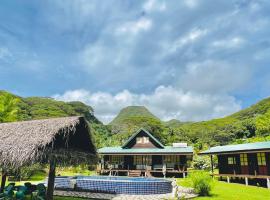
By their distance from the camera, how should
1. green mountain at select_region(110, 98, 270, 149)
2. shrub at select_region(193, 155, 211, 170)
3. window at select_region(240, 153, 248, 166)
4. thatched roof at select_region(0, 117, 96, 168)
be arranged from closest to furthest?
thatched roof at select_region(0, 117, 96, 168)
window at select_region(240, 153, 248, 166)
shrub at select_region(193, 155, 211, 170)
green mountain at select_region(110, 98, 270, 149)

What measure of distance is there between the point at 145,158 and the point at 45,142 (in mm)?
21778

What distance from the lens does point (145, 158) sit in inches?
1244

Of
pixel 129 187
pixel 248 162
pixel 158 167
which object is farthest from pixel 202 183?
pixel 158 167

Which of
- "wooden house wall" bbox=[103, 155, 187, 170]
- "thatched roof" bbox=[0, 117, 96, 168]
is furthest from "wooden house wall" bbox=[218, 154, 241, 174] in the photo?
"thatched roof" bbox=[0, 117, 96, 168]

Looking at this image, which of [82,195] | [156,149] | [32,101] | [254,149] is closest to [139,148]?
[156,149]

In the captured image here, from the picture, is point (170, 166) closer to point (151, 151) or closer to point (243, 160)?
point (151, 151)

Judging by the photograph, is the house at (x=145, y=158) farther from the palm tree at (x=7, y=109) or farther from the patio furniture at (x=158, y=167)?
the palm tree at (x=7, y=109)

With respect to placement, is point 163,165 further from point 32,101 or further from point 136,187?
point 32,101

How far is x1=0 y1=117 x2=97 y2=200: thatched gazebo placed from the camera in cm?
1094

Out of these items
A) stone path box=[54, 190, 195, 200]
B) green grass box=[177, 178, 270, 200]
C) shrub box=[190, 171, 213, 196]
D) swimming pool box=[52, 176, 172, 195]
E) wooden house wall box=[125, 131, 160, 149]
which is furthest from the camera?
wooden house wall box=[125, 131, 160, 149]

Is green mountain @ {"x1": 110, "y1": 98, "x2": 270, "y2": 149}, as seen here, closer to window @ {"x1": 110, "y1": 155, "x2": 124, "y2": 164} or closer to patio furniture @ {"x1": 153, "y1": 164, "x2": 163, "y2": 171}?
window @ {"x1": 110, "y1": 155, "x2": 124, "y2": 164}

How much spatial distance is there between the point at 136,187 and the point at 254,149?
10447 millimetres

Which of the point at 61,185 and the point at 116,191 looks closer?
the point at 116,191

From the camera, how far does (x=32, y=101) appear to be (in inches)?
3487
